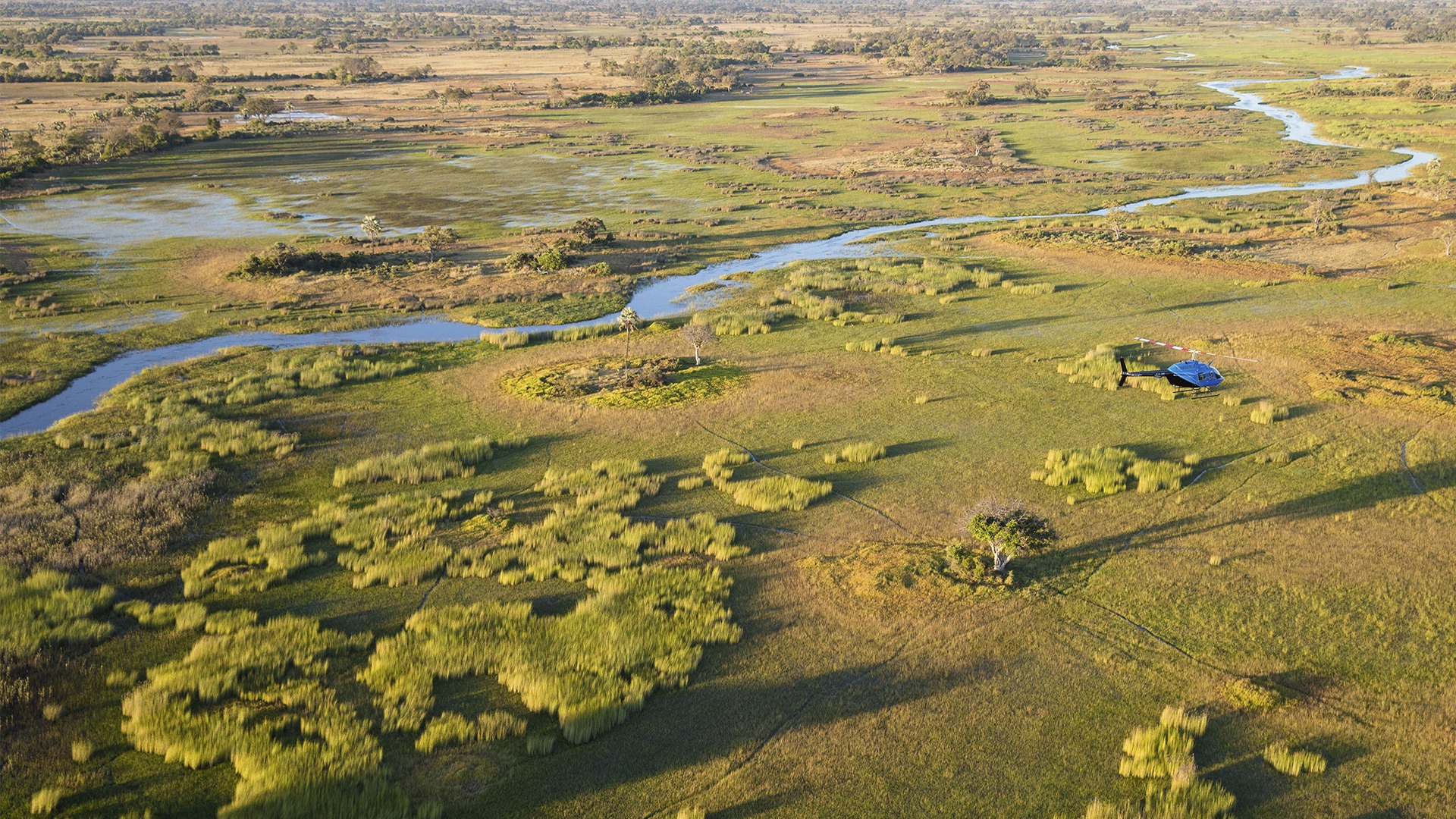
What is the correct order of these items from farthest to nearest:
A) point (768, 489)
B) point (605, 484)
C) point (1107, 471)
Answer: point (605, 484)
point (1107, 471)
point (768, 489)

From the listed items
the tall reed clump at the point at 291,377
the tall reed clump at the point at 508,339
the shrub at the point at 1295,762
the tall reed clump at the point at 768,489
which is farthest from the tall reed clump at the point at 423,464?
the shrub at the point at 1295,762

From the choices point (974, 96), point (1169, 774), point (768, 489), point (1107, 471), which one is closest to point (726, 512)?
point (768, 489)

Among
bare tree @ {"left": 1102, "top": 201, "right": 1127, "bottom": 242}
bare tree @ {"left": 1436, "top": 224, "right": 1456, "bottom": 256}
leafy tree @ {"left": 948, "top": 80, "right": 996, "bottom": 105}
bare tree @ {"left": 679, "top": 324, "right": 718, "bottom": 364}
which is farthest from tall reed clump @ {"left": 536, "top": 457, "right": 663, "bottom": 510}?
leafy tree @ {"left": 948, "top": 80, "right": 996, "bottom": 105}

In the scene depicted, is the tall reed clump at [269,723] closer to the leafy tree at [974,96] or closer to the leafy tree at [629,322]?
the leafy tree at [629,322]

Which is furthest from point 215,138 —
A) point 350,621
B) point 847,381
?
point 350,621

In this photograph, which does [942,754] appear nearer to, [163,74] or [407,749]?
[407,749]

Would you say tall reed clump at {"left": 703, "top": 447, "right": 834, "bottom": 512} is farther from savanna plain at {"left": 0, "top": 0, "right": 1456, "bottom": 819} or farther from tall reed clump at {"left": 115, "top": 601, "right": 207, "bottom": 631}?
tall reed clump at {"left": 115, "top": 601, "right": 207, "bottom": 631}

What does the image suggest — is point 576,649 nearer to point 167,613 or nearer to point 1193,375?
point 167,613
